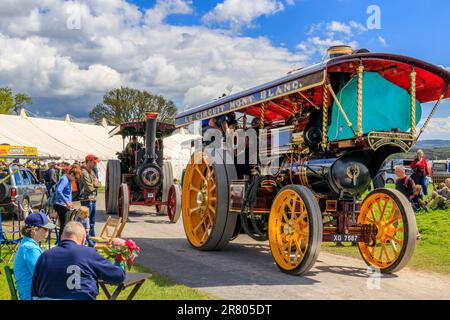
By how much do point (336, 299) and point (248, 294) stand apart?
3.05 ft

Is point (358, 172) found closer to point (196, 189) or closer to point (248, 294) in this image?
point (248, 294)

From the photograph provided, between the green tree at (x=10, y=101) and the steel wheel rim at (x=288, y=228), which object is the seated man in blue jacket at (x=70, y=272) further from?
the green tree at (x=10, y=101)

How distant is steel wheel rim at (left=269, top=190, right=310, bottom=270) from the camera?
6488 mm

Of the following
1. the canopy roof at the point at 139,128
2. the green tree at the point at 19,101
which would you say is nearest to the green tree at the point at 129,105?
the green tree at the point at 19,101

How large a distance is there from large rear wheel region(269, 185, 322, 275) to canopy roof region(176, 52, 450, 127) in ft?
4.27

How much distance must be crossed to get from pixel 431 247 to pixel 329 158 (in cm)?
357

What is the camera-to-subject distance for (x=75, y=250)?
3.89 metres

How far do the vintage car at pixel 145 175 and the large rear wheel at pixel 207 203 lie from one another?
3.42 metres

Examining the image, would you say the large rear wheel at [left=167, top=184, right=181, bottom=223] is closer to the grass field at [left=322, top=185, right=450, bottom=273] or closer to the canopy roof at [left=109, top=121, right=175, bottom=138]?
the canopy roof at [left=109, top=121, right=175, bottom=138]

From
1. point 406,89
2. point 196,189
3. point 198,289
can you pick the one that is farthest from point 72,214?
point 406,89

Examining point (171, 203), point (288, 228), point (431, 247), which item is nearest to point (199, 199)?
point (288, 228)

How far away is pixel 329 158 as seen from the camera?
6785mm

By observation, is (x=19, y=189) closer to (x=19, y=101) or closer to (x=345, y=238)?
(x=345, y=238)
